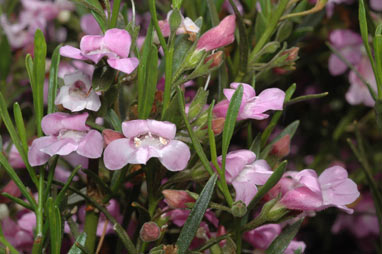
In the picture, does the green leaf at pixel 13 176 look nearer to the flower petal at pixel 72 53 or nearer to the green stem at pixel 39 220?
the green stem at pixel 39 220

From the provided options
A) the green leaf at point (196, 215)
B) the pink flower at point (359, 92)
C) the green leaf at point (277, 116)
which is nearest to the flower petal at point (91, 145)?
the green leaf at point (196, 215)

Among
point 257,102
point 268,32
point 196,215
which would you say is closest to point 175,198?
point 196,215

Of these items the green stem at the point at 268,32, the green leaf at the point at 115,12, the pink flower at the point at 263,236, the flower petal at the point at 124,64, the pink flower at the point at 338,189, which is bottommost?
the pink flower at the point at 263,236

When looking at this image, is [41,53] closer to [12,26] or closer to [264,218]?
[264,218]

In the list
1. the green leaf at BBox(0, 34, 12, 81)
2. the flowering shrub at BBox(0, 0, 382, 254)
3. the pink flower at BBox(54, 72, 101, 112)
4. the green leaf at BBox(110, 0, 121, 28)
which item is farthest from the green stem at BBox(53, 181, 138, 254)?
the green leaf at BBox(0, 34, 12, 81)

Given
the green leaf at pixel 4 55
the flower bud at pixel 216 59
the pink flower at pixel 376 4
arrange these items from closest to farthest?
the flower bud at pixel 216 59
the green leaf at pixel 4 55
the pink flower at pixel 376 4

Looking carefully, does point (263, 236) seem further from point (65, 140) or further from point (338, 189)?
point (65, 140)

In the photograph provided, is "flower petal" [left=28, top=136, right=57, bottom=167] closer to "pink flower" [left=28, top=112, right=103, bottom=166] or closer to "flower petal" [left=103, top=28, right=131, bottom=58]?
"pink flower" [left=28, top=112, right=103, bottom=166]
